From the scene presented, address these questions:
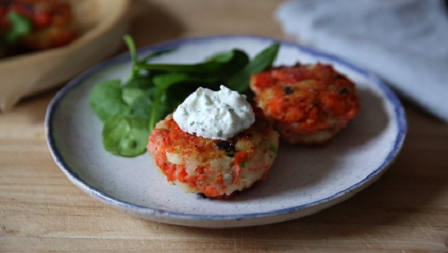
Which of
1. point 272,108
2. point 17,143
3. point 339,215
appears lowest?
point 17,143

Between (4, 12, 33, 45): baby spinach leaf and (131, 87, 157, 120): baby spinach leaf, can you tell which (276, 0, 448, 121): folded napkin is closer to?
(131, 87, 157, 120): baby spinach leaf

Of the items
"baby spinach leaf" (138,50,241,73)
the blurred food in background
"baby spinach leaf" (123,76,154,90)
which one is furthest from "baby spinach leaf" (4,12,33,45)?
"baby spinach leaf" (138,50,241,73)

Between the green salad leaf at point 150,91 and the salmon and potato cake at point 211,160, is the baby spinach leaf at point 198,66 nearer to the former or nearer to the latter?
the green salad leaf at point 150,91

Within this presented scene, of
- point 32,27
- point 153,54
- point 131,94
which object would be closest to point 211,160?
point 131,94

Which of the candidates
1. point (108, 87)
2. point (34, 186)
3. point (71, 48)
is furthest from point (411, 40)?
point (34, 186)

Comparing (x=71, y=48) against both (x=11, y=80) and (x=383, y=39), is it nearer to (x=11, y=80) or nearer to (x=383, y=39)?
(x=11, y=80)

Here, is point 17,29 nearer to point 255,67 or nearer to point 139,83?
point 139,83

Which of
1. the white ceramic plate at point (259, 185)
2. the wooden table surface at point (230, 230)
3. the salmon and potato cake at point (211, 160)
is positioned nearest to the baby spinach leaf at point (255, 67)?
the white ceramic plate at point (259, 185)
